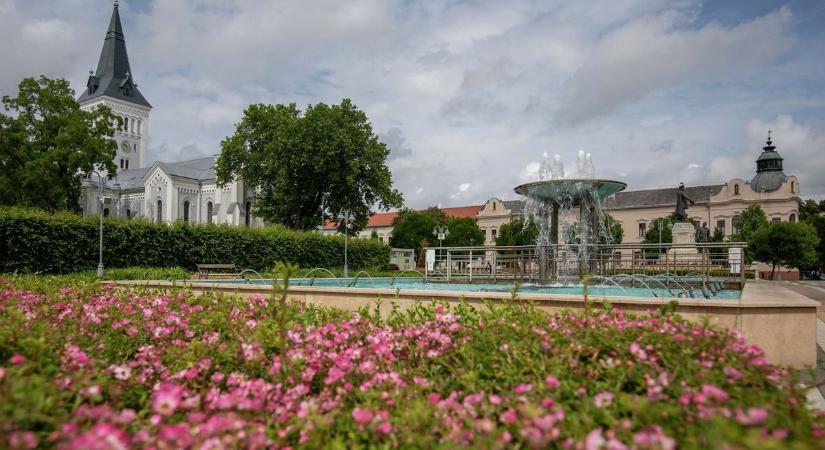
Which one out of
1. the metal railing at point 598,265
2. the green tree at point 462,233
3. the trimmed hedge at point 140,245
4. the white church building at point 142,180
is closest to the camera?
the metal railing at point 598,265

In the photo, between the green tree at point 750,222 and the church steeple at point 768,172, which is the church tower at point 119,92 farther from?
the church steeple at point 768,172

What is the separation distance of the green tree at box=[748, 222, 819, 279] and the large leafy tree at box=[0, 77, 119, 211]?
56.0 metres

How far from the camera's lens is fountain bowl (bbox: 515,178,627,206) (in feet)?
51.1

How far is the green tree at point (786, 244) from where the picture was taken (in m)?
50.5

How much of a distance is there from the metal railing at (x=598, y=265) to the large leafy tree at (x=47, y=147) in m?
30.6

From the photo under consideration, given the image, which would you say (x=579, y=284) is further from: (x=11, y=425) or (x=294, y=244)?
(x=294, y=244)

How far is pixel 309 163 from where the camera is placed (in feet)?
125

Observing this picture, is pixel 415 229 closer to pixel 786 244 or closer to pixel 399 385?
pixel 786 244

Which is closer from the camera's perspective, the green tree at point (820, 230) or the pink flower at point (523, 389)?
the pink flower at point (523, 389)

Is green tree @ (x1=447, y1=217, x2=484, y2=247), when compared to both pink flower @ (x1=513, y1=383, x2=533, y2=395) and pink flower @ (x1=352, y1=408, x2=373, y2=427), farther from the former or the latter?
pink flower @ (x1=352, y1=408, x2=373, y2=427)

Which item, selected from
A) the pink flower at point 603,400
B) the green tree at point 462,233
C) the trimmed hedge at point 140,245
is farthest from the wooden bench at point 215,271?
the green tree at point 462,233

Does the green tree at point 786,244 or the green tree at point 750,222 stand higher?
the green tree at point 750,222

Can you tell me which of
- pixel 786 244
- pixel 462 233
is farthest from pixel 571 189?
pixel 462 233

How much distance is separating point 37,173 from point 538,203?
34.3 meters
